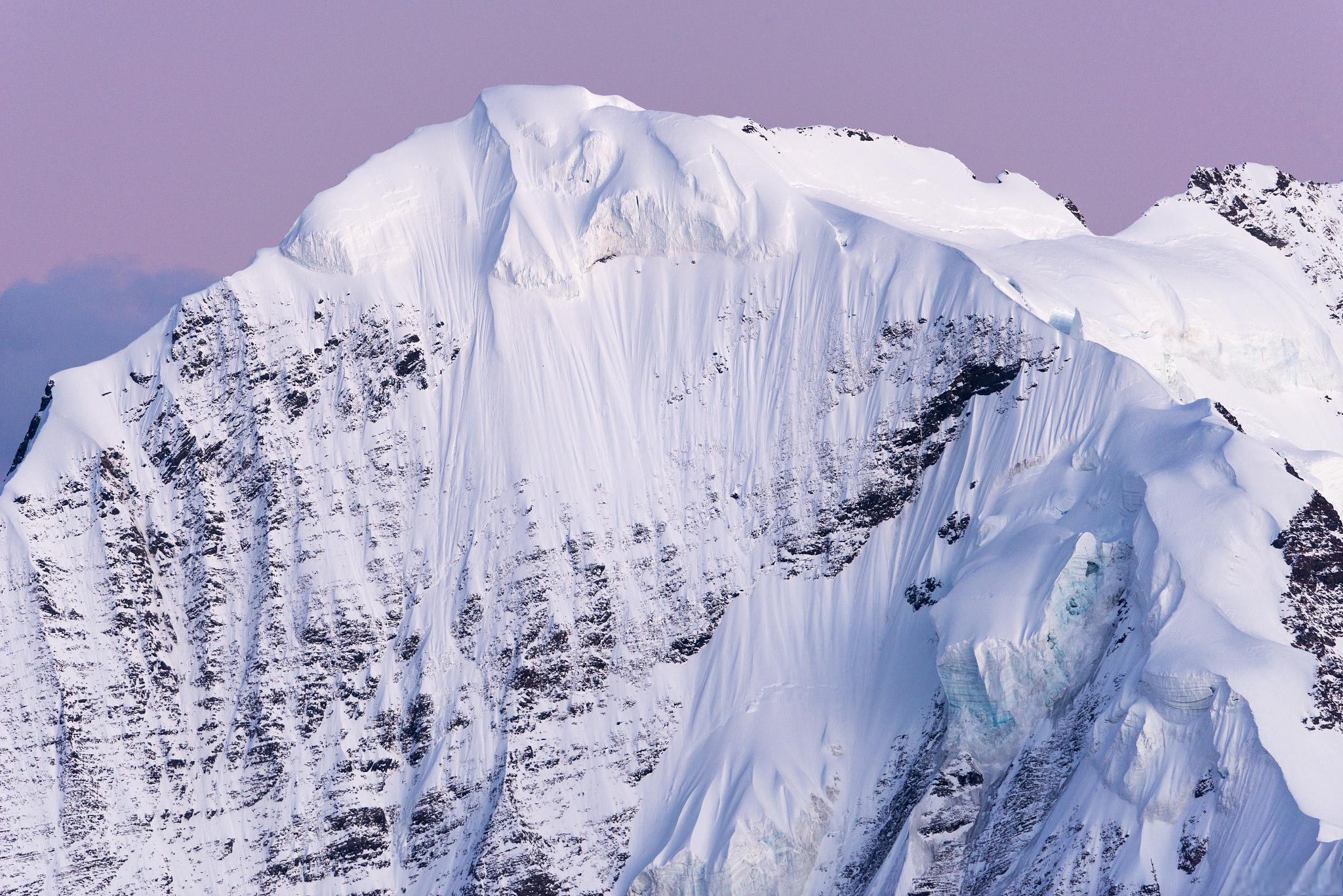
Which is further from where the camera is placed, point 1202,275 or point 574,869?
point 1202,275

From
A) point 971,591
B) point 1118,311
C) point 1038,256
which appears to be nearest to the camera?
point 971,591

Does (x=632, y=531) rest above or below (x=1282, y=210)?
below

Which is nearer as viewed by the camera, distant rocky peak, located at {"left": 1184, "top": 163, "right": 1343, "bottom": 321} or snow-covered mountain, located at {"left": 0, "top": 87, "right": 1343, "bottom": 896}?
snow-covered mountain, located at {"left": 0, "top": 87, "right": 1343, "bottom": 896}

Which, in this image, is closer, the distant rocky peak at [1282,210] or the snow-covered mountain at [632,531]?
the snow-covered mountain at [632,531]

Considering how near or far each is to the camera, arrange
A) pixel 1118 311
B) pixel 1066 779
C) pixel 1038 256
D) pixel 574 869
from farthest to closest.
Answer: pixel 1038 256, pixel 1118 311, pixel 574 869, pixel 1066 779

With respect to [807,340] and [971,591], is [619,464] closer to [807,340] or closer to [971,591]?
[807,340]

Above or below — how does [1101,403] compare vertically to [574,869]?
above

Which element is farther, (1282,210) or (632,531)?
(1282,210)

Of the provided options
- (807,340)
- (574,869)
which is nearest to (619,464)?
(807,340)
